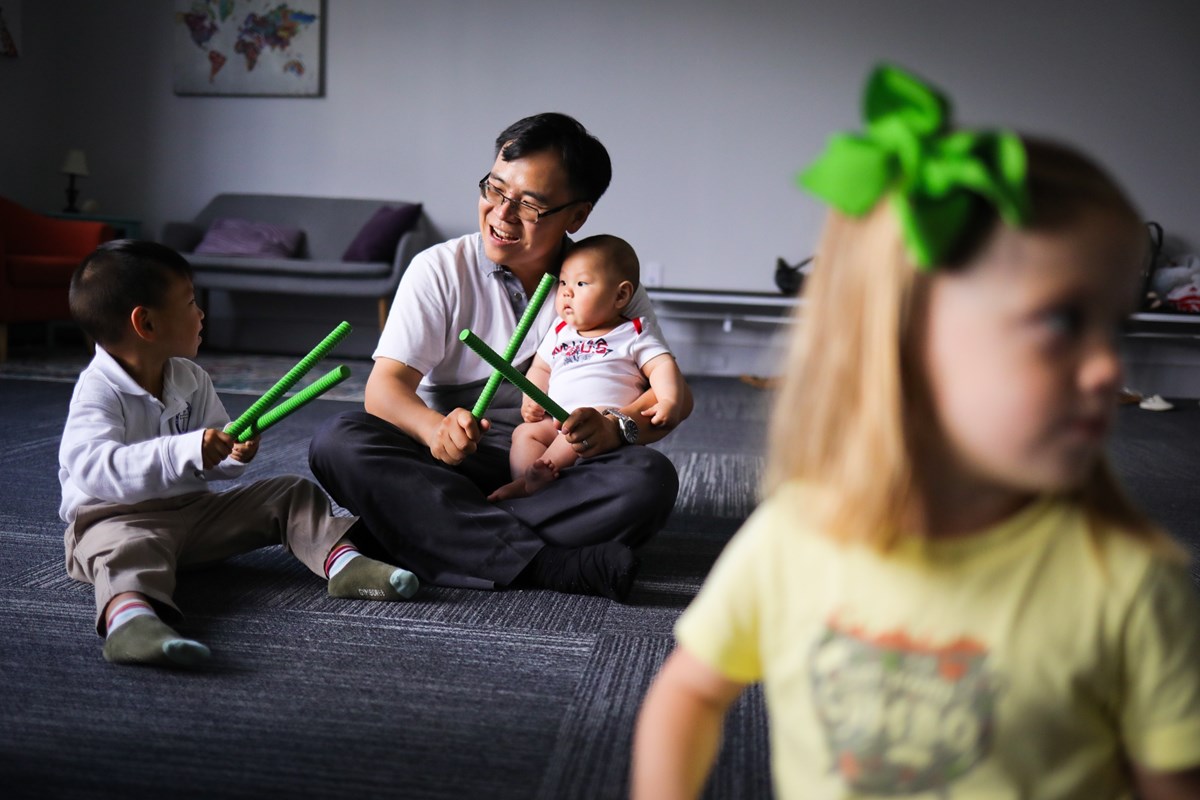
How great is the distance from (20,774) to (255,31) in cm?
514

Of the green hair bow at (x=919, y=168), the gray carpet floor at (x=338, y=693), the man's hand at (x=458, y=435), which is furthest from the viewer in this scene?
the man's hand at (x=458, y=435)

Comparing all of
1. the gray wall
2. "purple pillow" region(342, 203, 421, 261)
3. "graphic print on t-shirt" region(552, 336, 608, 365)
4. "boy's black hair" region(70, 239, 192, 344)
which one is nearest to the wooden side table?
the gray wall

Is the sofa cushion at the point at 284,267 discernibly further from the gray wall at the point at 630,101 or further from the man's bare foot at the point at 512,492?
the man's bare foot at the point at 512,492

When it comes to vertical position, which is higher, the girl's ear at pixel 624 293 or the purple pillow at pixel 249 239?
the girl's ear at pixel 624 293

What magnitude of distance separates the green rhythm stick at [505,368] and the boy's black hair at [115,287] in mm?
463

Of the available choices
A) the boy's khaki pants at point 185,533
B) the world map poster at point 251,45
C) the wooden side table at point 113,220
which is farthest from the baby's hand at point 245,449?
the world map poster at point 251,45

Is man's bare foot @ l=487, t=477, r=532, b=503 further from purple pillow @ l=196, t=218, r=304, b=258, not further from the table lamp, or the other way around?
the table lamp

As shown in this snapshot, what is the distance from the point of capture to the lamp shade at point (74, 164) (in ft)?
17.1

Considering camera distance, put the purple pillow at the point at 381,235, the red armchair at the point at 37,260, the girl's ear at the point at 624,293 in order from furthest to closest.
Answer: the purple pillow at the point at 381,235, the red armchair at the point at 37,260, the girl's ear at the point at 624,293

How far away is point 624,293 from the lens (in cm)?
170

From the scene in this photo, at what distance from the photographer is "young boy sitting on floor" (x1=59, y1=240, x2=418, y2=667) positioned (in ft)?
4.28

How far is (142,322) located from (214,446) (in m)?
0.25

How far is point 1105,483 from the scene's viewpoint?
0.52 metres

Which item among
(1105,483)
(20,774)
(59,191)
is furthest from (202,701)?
(59,191)
